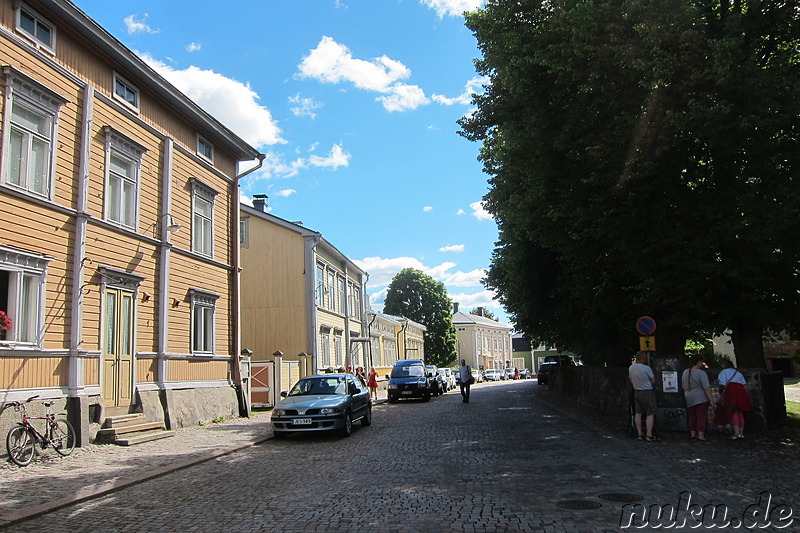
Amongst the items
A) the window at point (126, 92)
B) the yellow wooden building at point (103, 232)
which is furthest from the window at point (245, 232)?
the window at point (126, 92)

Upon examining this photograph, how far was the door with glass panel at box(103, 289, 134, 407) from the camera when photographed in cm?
1372

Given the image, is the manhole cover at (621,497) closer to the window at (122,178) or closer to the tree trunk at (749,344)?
the tree trunk at (749,344)

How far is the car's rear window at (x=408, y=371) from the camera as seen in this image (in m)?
28.3

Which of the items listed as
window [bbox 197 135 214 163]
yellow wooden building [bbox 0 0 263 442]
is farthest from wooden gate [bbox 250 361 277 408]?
window [bbox 197 135 214 163]

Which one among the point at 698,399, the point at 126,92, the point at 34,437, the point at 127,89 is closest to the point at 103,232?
the point at 126,92

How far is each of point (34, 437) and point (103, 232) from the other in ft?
16.3

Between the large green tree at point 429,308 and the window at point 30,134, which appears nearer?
the window at point 30,134

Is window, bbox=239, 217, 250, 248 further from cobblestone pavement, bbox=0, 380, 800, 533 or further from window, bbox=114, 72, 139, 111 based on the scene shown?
cobblestone pavement, bbox=0, 380, 800, 533

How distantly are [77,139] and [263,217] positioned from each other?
52.9 feet

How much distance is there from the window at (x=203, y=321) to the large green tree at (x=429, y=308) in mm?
51224

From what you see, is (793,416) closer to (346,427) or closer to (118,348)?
(346,427)

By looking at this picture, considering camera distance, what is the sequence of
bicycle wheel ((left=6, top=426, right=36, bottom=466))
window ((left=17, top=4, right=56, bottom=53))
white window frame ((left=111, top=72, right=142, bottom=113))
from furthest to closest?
white window frame ((left=111, top=72, right=142, bottom=113))
window ((left=17, top=4, right=56, bottom=53))
bicycle wheel ((left=6, top=426, right=36, bottom=466))

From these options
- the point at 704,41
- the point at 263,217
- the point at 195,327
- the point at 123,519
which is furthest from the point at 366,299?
the point at 123,519

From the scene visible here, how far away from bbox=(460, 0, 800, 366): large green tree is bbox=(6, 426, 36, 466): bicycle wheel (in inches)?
422
